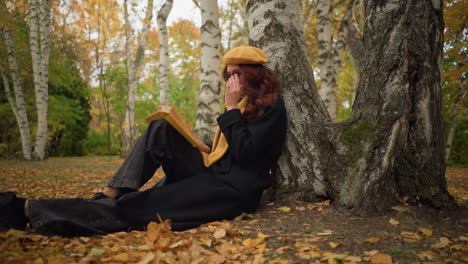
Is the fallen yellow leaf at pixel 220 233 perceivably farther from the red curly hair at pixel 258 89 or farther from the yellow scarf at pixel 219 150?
the red curly hair at pixel 258 89

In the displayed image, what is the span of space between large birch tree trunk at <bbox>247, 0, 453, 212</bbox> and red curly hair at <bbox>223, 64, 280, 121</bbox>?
0.62m

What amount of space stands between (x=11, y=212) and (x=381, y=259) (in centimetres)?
223

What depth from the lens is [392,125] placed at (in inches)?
88.4

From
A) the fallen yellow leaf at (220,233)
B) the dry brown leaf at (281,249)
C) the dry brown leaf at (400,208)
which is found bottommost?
the dry brown leaf at (281,249)

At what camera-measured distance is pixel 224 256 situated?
171cm

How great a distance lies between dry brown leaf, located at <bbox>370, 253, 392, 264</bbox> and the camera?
58.4 inches

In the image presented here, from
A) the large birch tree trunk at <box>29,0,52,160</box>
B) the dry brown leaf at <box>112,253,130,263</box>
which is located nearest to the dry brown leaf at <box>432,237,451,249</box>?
the dry brown leaf at <box>112,253,130,263</box>

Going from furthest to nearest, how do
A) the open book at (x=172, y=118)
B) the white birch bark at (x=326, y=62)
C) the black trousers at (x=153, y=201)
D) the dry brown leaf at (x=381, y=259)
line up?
1. the white birch bark at (x=326, y=62)
2. the open book at (x=172, y=118)
3. the black trousers at (x=153, y=201)
4. the dry brown leaf at (x=381, y=259)

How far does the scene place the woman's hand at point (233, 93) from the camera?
2.48m

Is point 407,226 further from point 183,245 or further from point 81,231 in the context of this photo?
point 81,231

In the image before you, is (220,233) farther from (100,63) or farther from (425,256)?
(100,63)

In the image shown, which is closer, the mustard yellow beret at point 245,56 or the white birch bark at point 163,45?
the mustard yellow beret at point 245,56

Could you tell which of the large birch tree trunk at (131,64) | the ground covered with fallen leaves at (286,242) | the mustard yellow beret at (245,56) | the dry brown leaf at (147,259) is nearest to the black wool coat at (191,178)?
the ground covered with fallen leaves at (286,242)

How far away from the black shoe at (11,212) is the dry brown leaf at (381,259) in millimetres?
2152
